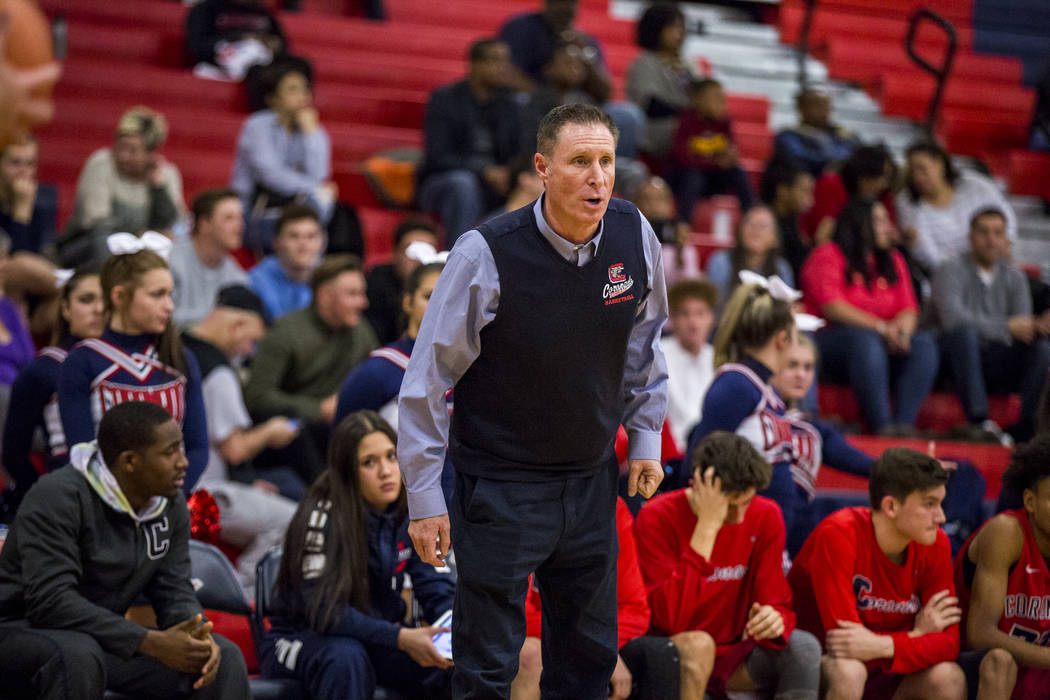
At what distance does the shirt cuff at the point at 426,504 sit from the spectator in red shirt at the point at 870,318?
391 cm

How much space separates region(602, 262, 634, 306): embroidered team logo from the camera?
2.83m

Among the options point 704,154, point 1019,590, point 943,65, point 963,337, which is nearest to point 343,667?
point 1019,590

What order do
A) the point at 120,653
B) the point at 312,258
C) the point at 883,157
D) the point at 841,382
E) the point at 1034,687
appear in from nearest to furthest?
the point at 120,653, the point at 1034,687, the point at 312,258, the point at 841,382, the point at 883,157

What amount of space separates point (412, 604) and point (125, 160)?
3169mm

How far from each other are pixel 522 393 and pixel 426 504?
306mm

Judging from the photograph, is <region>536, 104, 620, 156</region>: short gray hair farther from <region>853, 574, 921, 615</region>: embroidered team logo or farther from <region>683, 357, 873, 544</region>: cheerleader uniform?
<region>853, 574, 921, 615</region>: embroidered team logo

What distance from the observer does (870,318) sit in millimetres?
6434

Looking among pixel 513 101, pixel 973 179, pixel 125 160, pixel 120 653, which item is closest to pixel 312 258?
pixel 125 160

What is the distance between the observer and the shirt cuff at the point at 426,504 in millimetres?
2785

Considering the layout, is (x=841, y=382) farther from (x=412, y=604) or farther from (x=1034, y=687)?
(x=412, y=604)

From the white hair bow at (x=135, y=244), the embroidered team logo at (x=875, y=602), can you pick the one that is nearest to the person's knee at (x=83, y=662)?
the white hair bow at (x=135, y=244)

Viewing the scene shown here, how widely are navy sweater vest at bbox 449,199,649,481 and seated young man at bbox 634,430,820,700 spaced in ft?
3.70

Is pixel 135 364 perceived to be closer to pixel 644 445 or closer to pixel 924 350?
pixel 644 445

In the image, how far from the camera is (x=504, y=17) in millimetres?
9633
